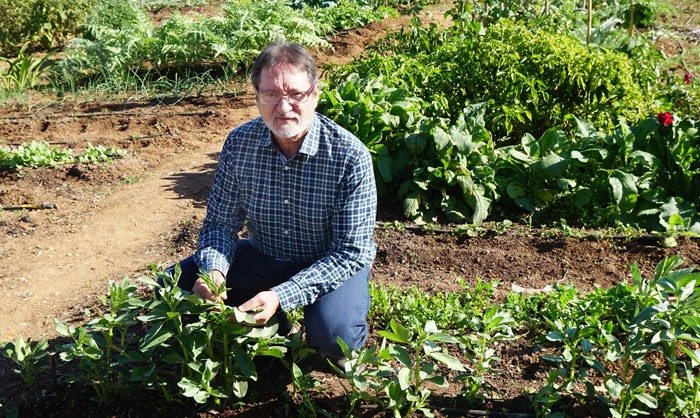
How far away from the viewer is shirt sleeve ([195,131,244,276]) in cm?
345

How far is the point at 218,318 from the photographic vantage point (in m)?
2.98

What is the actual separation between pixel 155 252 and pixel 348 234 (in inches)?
73.7

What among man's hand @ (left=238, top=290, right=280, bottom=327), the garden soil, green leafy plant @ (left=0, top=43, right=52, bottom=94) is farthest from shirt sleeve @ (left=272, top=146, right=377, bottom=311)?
green leafy plant @ (left=0, top=43, right=52, bottom=94)

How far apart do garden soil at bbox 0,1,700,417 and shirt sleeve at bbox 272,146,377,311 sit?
0.49 m

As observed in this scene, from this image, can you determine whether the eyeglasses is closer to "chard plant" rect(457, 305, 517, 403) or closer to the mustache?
the mustache

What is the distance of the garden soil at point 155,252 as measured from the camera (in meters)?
3.38

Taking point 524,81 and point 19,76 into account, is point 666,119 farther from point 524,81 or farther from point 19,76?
point 19,76

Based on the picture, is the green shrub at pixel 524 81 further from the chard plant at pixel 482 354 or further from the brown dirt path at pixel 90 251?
the chard plant at pixel 482 354

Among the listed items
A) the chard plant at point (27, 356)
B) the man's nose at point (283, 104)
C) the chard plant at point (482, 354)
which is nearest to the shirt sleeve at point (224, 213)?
the man's nose at point (283, 104)

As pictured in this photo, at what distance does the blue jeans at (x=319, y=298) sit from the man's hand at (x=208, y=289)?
0.90ft

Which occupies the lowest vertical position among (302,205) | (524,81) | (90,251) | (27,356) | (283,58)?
(90,251)

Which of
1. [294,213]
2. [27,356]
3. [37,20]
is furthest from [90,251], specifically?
[37,20]

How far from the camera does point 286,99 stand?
3.18m

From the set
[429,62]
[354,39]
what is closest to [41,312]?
[429,62]
